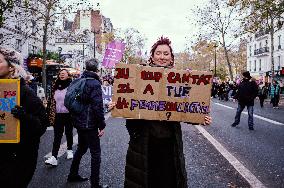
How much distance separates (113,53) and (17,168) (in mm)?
23787

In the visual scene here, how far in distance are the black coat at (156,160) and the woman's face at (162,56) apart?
0.59m

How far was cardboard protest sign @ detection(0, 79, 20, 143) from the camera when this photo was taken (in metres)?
3.27

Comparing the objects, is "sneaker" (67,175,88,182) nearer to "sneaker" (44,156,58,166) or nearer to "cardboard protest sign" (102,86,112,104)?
"sneaker" (44,156,58,166)

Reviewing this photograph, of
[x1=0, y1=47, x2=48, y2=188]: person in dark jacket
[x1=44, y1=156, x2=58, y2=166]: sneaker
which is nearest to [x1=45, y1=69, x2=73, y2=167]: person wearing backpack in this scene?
[x1=44, y1=156, x2=58, y2=166]: sneaker

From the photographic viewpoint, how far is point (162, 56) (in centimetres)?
400

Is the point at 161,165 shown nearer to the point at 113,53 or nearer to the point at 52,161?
the point at 52,161

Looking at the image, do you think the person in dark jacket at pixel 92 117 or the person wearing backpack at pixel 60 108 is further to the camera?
the person wearing backpack at pixel 60 108

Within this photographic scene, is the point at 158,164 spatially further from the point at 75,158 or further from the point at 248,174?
A: the point at 248,174

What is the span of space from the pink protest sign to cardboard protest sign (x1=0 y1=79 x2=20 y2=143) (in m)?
23.0

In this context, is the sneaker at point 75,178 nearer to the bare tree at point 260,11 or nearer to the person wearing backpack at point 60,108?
the person wearing backpack at point 60,108

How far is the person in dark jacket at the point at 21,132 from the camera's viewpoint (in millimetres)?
3240

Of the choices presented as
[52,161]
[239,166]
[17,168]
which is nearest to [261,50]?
[239,166]

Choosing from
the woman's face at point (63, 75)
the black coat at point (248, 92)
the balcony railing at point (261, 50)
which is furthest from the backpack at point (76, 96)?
the balcony railing at point (261, 50)

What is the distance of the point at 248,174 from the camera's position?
7.10 m
